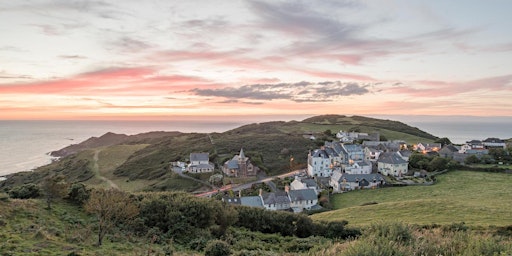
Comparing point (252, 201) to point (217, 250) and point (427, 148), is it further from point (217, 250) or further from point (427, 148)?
point (427, 148)

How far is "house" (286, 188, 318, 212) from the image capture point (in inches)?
1895

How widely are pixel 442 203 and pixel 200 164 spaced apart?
50183 mm

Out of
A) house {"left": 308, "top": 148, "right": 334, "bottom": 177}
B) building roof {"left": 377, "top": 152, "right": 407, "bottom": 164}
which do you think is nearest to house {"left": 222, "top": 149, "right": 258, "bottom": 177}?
house {"left": 308, "top": 148, "right": 334, "bottom": 177}

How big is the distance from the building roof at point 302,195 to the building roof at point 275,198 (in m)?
0.93

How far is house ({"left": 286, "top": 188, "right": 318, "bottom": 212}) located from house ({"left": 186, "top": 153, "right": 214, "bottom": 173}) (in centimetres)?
2709

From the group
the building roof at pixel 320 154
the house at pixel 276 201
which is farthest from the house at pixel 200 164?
the house at pixel 276 201

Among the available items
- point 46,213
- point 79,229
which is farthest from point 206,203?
point 46,213

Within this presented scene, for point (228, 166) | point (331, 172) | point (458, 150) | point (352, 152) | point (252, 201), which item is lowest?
point (252, 201)

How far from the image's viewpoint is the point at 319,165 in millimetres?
67000

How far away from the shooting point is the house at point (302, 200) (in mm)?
48125

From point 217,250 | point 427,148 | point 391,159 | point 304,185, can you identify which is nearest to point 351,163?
point 391,159

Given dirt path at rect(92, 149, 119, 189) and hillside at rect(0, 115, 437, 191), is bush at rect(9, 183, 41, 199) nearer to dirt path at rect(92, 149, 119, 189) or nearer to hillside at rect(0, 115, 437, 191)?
hillside at rect(0, 115, 437, 191)

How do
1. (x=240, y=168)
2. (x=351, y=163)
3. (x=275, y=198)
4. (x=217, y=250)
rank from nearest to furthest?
(x=217, y=250)
(x=275, y=198)
(x=240, y=168)
(x=351, y=163)

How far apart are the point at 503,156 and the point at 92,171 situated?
9832cm
